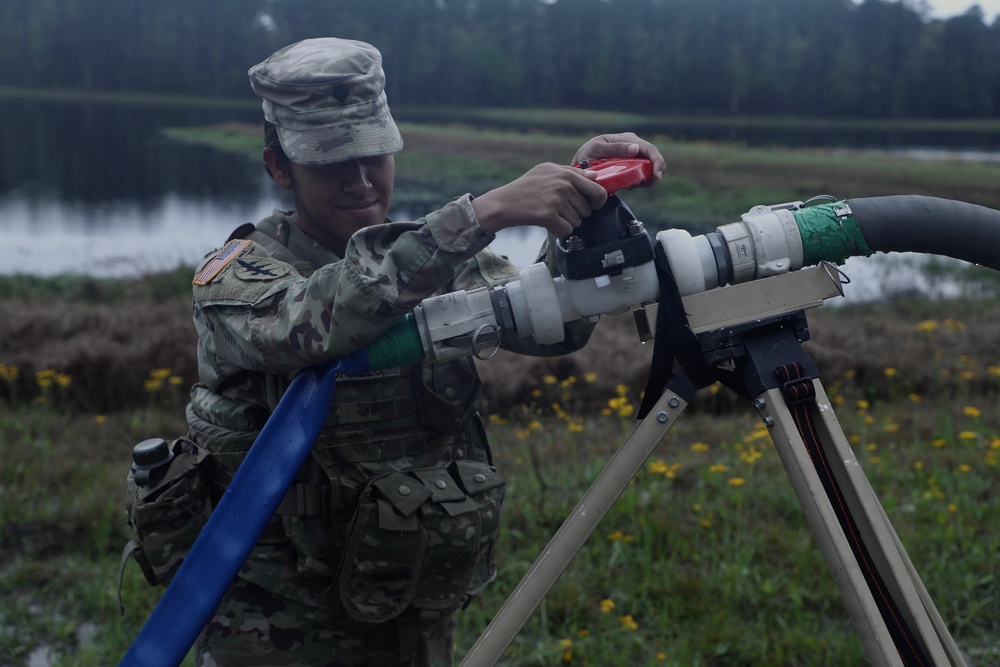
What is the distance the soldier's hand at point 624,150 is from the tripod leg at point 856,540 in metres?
0.49

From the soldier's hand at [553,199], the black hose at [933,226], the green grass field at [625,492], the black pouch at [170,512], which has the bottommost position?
the green grass field at [625,492]

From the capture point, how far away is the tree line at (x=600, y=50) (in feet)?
69.6

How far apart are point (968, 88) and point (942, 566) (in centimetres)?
2654


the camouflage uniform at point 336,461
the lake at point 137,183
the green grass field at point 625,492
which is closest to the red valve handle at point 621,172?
the camouflage uniform at point 336,461

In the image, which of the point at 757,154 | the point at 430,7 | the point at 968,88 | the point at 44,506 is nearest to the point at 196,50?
the point at 430,7

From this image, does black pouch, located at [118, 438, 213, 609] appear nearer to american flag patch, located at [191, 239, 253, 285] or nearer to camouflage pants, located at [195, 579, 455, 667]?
camouflage pants, located at [195, 579, 455, 667]

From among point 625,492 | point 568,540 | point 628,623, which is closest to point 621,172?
point 568,540

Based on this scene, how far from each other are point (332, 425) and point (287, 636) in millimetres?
512

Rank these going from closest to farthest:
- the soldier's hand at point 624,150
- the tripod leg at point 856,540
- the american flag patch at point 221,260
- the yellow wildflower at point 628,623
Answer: the tripod leg at point 856,540 < the soldier's hand at point 624,150 < the american flag patch at point 221,260 < the yellow wildflower at point 628,623

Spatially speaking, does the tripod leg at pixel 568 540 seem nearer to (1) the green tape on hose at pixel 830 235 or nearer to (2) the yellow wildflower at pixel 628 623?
(1) the green tape on hose at pixel 830 235

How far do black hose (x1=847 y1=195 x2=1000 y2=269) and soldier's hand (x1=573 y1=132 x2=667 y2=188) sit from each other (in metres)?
0.36

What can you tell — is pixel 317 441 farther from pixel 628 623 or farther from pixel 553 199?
pixel 628 623

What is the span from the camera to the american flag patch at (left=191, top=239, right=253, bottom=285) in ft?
6.38

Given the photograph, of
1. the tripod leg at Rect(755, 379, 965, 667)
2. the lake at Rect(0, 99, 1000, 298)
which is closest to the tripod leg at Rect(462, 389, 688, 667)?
the tripod leg at Rect(755, 379, 965, 667)
